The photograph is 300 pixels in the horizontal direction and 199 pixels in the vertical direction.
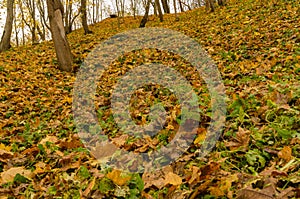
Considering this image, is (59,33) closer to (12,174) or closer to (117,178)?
(12,174)

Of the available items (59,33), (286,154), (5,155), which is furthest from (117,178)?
(59,33)

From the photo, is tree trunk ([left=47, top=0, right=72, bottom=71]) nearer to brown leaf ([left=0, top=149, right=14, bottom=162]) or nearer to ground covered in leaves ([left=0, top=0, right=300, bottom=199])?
ground covered in leaves ([left=0, top=0, right=300, bottom=199])

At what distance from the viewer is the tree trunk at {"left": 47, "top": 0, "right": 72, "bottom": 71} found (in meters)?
8.09

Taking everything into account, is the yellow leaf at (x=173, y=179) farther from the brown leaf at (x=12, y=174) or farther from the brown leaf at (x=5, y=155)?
the brown leaf at (x=5, y=155)

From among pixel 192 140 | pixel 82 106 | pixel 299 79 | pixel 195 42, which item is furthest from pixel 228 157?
pixel 195 42

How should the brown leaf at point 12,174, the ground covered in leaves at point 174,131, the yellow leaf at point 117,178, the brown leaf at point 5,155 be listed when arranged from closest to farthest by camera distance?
the ground covered in leaves at point 174,131 < the yellow leaf at point 117,178 < the brown leaf at point 12,174 < the brown leaf at point 5,155

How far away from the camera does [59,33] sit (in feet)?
27.0

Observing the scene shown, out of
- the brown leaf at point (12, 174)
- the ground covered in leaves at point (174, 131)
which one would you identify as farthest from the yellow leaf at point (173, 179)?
the brown leaf at point (12, 174)

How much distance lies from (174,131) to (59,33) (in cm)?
635

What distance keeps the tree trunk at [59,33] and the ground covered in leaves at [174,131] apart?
141 cm

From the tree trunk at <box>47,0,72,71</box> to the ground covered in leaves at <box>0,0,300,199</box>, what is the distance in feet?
4.62

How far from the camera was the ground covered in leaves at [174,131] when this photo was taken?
184cm

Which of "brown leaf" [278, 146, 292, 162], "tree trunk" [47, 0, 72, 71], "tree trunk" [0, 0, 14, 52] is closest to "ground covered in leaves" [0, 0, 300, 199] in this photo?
"brown leaf" [278, 146, 292, 162]

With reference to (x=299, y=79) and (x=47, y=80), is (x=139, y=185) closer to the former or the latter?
(x=299, y=79)
